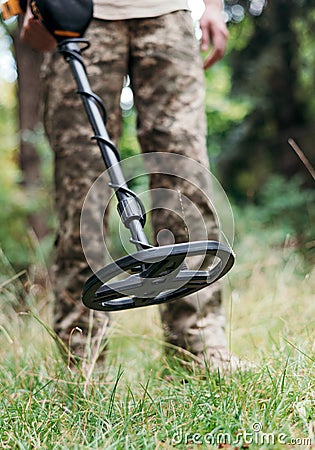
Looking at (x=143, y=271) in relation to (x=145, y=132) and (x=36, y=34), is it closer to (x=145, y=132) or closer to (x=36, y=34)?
(x=145, y=132)

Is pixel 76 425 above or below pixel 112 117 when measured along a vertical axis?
below

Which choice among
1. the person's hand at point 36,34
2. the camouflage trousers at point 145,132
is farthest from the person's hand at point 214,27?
the person's hand at point 36,34

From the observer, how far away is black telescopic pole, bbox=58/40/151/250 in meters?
1.10

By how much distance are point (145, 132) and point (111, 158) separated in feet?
1.44

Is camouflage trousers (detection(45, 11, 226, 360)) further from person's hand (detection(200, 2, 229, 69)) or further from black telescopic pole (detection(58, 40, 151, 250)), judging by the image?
black telescopic pole (detection(58, 40, 151, 250))

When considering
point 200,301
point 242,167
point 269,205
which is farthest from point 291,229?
point 200,301

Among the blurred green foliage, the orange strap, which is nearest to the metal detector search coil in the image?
the orange strap

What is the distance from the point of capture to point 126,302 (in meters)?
1.08

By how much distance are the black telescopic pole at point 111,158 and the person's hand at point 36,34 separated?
0.60 feet

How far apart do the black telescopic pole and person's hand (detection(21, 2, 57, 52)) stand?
7.2 inches

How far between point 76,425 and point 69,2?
94 cm

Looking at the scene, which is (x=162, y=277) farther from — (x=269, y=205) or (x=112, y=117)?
(x=269, y=205)

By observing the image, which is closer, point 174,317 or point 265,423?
point 265,423

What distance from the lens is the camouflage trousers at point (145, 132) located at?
160 cm
